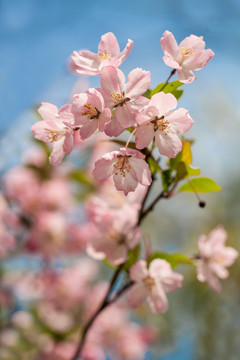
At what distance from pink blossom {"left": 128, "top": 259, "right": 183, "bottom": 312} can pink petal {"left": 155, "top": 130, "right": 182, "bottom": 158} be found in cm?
20

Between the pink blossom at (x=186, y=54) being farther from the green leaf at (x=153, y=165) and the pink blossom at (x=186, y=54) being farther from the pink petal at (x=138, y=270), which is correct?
the pink petal at (x=138, y=270)

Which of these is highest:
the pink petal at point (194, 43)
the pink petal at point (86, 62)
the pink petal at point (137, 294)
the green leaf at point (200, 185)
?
the pink petal at point (194, 43)

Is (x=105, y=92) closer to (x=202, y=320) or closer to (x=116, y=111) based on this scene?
(x=116, y=111)

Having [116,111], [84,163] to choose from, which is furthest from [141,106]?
[84,163]

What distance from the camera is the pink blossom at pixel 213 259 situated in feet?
2.31

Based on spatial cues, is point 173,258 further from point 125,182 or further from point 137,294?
point 125,182

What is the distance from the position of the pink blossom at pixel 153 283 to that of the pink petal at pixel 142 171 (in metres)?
0.17

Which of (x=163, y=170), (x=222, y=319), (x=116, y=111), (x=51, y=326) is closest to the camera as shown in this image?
(x=116, y=111)

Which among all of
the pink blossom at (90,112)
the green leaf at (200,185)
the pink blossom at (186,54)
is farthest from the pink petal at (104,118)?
the green leaf at (200,185)

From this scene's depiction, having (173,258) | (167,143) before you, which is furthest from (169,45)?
(173,258)

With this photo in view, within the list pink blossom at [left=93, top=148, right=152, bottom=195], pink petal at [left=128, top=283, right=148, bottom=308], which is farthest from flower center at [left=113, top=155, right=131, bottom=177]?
pink petal at [left=128, top=283, right=148, bottom=308]

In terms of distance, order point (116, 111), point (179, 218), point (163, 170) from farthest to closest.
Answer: point (179, 218), point (163, 170), point (116, 111)

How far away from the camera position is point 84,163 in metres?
1.64

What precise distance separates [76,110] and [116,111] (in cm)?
5
